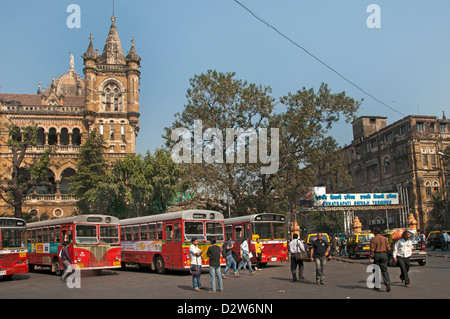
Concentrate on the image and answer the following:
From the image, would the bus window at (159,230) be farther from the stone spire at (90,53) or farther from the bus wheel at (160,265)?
the stone spire at (90,53)

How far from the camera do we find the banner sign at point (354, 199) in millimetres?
42688

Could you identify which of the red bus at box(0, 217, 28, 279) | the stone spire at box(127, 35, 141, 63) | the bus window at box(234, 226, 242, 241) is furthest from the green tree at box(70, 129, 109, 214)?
the red bus at box(0, 217, 28, 279)

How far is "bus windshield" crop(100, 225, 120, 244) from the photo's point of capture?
19.5 meters

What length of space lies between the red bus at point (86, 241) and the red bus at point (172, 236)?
1.76 meters

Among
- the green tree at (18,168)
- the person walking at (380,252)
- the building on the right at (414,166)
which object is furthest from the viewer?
the building on the right at (414,166)

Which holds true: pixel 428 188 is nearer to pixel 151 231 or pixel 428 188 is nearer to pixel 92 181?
pixel 92 181

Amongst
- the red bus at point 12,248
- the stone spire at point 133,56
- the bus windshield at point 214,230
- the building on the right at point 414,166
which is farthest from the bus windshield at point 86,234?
the building on the right at point 414,166

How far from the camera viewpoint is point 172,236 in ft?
63.4

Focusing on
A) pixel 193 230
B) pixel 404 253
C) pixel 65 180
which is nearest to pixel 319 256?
pixel 404 253

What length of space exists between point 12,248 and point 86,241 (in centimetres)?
291

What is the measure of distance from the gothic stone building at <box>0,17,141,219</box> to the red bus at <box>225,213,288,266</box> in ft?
90.0

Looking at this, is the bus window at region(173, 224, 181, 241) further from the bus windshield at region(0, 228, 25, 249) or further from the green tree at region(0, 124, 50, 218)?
the green tree at region(0, 124, 50, 218)

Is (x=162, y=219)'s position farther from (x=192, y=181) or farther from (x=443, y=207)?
(x=443, y=207)

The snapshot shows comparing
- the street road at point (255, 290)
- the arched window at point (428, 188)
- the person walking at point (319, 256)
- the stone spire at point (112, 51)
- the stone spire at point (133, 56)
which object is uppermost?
the stone spire at point (112, 51)
